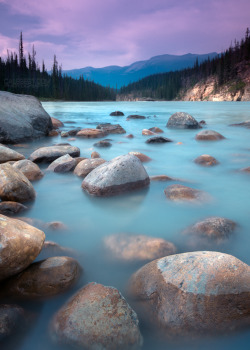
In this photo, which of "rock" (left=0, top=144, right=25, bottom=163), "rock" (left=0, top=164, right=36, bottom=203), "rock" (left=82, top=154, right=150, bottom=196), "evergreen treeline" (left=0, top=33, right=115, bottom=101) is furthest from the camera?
"evergreen treeline" (left=0, top=33, right=115, bottom=101)

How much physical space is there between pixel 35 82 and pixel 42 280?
84.1 meters

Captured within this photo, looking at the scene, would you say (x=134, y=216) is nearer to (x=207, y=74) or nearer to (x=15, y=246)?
(x=15, y=246)

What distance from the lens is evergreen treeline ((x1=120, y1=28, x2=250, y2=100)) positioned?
8762cm

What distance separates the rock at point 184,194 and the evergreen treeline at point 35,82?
74165 mm

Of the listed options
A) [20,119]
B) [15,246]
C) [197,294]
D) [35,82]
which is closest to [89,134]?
[20,119]

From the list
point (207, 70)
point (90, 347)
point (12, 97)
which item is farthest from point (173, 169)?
point (207, 70)

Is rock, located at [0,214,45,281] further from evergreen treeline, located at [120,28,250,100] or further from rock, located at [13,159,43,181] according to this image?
evergreen treeline, located at [120,28,250,100]

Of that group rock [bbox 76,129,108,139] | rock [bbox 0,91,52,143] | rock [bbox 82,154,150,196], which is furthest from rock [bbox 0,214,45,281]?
rock [bbox 76,129,108,139]

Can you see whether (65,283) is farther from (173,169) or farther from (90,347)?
(173,169)

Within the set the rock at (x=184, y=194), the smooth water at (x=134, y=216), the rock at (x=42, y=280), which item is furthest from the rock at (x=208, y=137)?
the rock at (x=42, y=280)

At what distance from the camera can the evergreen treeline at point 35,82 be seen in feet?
234

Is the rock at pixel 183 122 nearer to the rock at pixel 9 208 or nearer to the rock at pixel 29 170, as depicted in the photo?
the rock at pixel 29 170

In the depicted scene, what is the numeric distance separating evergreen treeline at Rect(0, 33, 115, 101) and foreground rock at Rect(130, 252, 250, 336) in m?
76.0

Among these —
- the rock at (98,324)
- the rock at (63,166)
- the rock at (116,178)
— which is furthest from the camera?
the rock at (63,166)
